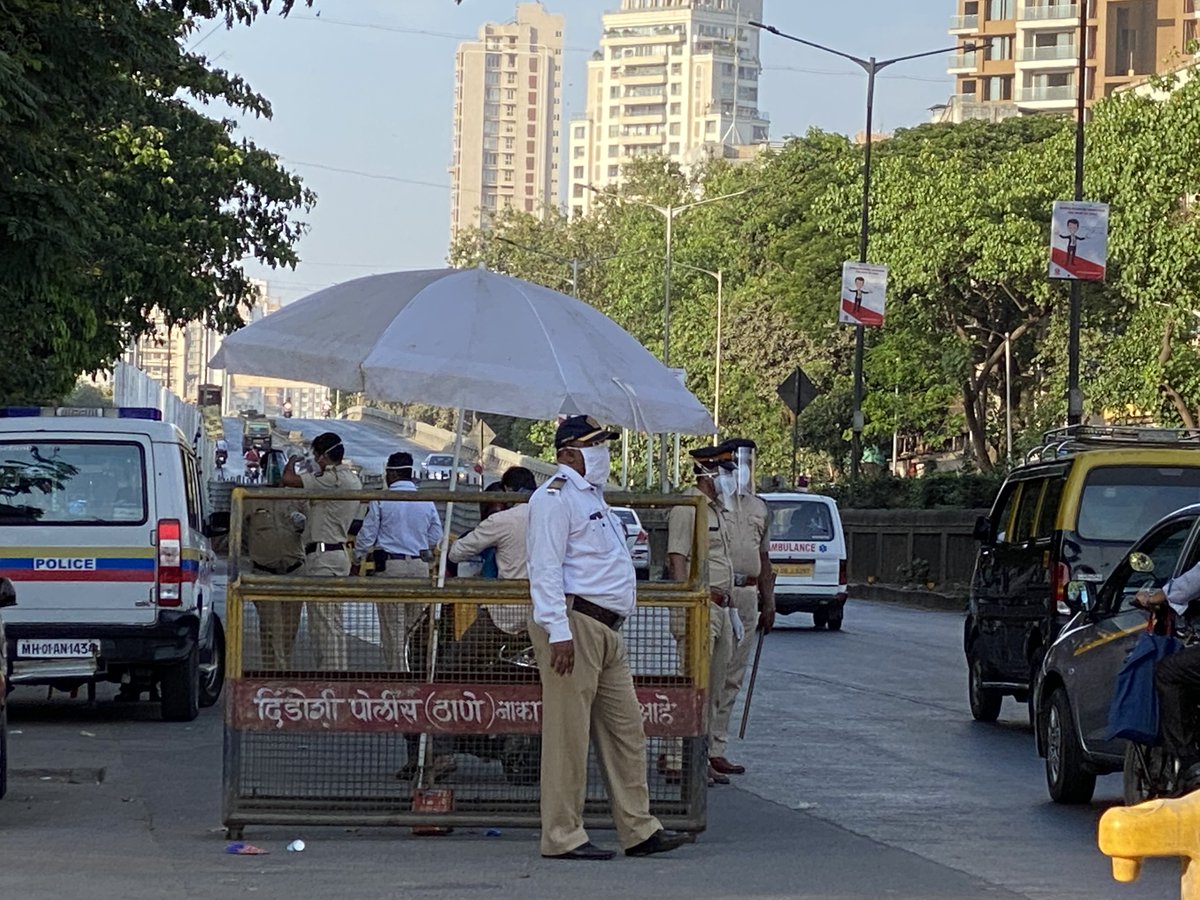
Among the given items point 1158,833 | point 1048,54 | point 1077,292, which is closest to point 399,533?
point 1158,833

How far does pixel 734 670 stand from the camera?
1290cm

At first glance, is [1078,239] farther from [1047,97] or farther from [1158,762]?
[1047,97]

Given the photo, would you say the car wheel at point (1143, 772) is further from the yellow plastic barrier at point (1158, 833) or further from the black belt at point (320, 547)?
the black belt at point (320, 547)

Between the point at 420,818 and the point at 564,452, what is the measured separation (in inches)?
71.2

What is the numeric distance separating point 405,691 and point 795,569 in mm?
18967

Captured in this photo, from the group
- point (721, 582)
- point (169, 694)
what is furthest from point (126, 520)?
point (721, 582)

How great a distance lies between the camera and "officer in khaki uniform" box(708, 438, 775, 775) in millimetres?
12820

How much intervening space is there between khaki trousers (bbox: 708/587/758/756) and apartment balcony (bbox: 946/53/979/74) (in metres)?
129

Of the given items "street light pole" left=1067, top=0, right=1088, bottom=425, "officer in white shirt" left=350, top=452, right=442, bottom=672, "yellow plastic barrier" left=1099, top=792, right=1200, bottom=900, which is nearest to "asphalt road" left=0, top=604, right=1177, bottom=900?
"officer in white shirt" left=350, top=452, right=442, bottom=672

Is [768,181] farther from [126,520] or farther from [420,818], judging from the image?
[420,818]

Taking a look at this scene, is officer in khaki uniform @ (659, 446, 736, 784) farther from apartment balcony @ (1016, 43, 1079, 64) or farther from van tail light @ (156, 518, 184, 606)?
apartment balcony @ (1016, 43, 1079, 64)

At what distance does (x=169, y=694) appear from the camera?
15.8 m

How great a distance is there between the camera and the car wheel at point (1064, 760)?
11641 millimetres

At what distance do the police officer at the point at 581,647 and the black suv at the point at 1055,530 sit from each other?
19.6ft
